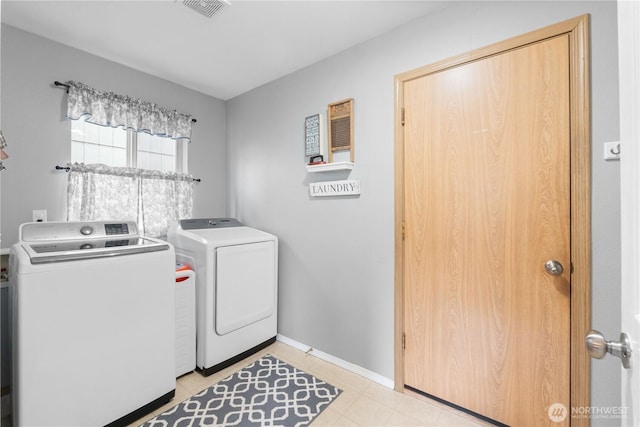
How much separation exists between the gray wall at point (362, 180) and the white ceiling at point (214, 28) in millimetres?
161

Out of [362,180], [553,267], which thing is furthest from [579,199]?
[362,180]

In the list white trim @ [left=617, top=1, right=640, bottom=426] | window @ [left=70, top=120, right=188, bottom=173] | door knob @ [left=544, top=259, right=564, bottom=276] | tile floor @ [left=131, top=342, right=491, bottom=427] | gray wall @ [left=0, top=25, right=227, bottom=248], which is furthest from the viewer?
window @ [left=70, top=120, right=188, bottom=173]

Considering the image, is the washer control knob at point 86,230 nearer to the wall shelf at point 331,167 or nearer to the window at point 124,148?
the window at point 124,148

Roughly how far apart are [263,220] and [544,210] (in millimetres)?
2246

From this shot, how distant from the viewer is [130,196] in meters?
2.55

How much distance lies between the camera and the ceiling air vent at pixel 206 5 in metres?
1.75

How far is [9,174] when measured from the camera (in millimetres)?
1977

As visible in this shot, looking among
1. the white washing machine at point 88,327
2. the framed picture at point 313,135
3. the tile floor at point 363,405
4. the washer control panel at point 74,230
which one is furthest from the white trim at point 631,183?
the washer control panel at point 74,230

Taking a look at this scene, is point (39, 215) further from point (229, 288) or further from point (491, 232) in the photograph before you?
point (491, 232)

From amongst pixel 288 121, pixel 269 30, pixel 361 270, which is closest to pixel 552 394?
pixel 361 270

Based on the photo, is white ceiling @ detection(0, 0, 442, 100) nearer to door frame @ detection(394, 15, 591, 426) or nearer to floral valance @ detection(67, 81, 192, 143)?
floral valance @ detection(67, 81, 192, 143)

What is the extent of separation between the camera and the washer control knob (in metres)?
1.99

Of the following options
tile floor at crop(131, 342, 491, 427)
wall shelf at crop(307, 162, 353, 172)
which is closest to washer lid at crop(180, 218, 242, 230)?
wall shelf at crop(307, 162, 353, 172)
